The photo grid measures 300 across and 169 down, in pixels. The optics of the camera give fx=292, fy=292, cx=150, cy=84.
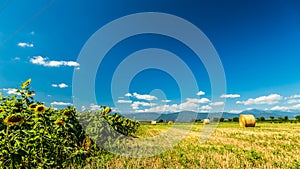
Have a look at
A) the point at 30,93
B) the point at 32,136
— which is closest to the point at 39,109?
the point at 32,136

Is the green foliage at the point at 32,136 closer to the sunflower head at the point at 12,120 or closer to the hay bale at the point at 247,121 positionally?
the sunflower head at the point at 12,120

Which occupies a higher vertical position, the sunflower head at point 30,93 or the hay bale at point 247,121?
the sunflower head at point 30,93

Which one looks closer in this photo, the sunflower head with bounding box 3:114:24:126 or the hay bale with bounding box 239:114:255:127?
the sunflower head with bounding box 3:114:24:126

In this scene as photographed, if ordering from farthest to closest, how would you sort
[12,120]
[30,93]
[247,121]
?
[247,121], [30,93], [12,120]

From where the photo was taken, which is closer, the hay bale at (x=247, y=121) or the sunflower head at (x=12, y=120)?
the sunflower head at (x=12, y=120)

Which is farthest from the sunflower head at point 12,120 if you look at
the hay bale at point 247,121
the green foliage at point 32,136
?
the hay bale at point 247,121

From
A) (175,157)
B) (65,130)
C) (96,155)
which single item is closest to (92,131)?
(96,155)

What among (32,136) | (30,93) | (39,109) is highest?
(30,93)

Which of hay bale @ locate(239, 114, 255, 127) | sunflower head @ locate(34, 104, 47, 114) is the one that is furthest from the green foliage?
hay bale @ locate(239, 114, 255, 127)

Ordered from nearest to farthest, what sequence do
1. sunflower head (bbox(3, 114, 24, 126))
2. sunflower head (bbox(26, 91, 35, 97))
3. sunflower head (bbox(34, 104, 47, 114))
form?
sunflower head (bbox(3, 114, 24, 126)) → sunflower head (bbox(34, 104, 47, 114)) → sunflower head (bbox(26, 91, 35, 97))

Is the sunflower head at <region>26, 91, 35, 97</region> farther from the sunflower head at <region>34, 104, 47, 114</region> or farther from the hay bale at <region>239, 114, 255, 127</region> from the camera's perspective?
the hay bale at <region>239, 114, 255, 127</region>

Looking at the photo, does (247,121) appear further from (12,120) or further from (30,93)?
(12,120)

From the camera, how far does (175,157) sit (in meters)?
6.42

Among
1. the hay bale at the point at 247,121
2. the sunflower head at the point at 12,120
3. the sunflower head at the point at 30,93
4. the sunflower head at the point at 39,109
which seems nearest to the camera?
the sunflower head at the point at 12,120
